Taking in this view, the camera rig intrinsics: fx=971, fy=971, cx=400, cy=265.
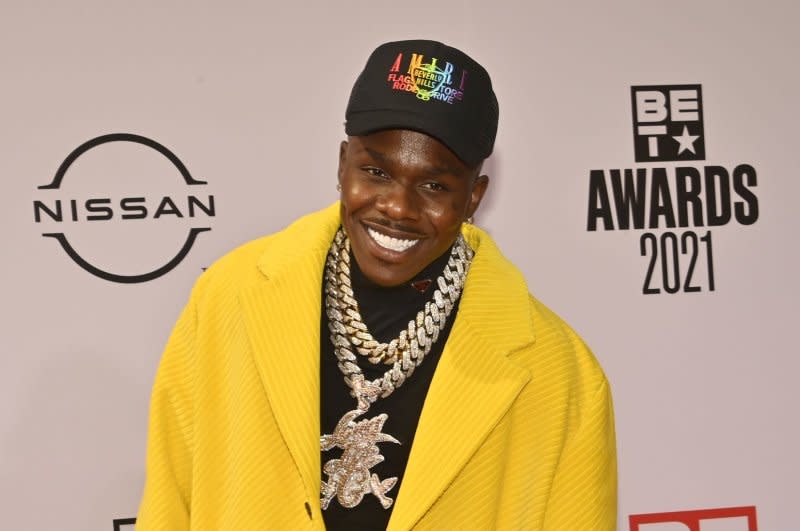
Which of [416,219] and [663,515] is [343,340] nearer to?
[416,219]

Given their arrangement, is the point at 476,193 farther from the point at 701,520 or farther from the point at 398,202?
the point at 701,520

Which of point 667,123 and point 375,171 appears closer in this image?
point 375,171

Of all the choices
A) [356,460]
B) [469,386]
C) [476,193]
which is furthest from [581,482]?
[476,193]

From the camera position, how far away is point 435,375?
1321 millimetres

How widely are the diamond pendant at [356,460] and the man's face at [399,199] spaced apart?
7.7 inches

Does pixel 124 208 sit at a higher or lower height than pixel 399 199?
higher

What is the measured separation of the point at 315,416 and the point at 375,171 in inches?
12.9

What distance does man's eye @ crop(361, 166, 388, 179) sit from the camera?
49.5 inches

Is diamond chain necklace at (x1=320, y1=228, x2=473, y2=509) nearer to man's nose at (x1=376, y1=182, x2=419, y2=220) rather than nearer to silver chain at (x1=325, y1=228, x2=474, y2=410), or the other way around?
silver chain at (x1=325, y1=228, x2=474, y2=410)

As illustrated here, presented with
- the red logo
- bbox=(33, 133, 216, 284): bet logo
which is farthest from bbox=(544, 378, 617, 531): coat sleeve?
bbox=(33, 133, 216, 284): bet logo

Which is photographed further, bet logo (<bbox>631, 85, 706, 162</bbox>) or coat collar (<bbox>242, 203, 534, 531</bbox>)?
bet logo (<bbox>631, 85, 706, 162</bbox>)

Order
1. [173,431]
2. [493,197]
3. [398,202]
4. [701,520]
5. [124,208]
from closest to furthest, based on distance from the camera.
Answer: [398,202], [173,431], [124,208], [493,197], [701,520]

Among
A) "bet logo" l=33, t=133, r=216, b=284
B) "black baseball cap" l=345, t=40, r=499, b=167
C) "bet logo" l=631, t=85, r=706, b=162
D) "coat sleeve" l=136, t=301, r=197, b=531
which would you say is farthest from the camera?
"bet logo" l=631, t=85, r=706, b=162

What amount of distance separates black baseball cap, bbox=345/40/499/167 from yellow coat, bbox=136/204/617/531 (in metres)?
0.23
